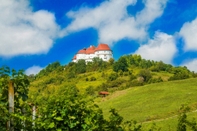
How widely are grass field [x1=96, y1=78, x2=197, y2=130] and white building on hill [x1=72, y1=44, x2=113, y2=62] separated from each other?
254 ft

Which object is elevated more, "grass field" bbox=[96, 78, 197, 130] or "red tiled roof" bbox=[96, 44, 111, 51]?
"red tiled roof" bbox=[96, 44, 111, 51]

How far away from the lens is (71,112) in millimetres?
6086

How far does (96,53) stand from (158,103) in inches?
3705

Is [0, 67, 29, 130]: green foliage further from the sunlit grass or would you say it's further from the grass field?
the sunlit grass

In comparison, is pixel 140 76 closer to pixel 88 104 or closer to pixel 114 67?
pixel 114 67

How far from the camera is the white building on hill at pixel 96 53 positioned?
12950cm

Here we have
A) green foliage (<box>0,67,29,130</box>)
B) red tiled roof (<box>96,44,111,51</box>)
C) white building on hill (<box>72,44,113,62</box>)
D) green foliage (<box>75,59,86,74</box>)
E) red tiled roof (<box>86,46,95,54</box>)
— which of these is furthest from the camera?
red tiled roof (<box>86,46,95,54</box>)

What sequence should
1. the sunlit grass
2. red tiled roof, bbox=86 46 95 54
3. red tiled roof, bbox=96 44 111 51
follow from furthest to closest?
red tiled roof, bbox=86 46 95 54 → red tiled roof, bbox=96 44 111 51 → the sunlit grass

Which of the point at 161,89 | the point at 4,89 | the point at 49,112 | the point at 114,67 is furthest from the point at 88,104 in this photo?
the point at 114,67

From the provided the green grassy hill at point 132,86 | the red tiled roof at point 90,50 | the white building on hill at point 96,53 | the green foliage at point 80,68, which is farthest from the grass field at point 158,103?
the red tiled roof at point 90,50

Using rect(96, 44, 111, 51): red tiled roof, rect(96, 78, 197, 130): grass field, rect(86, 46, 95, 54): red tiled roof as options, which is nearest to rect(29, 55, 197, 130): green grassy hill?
rect(96, 78, 197, 130): grass field

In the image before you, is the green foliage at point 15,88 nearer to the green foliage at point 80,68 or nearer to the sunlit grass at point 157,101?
the sunlit grass at point 157,101

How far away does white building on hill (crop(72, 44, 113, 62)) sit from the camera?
130m

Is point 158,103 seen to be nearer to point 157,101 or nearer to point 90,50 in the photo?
point 157,101
